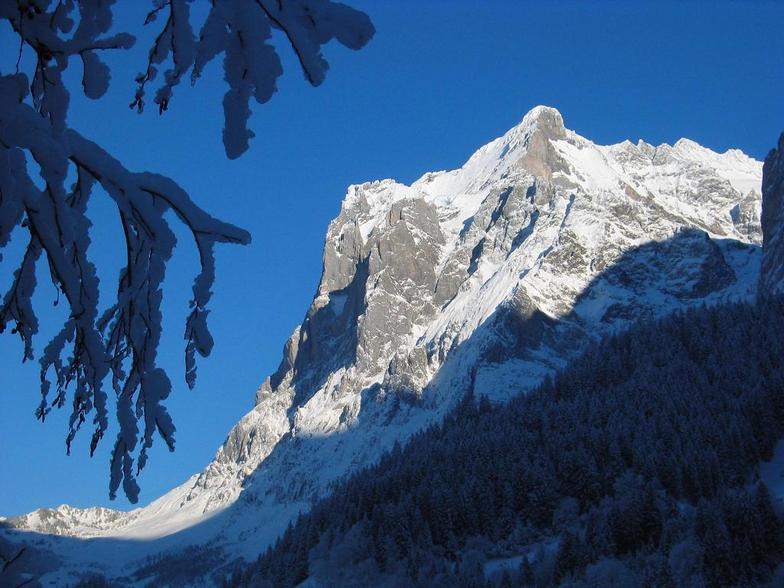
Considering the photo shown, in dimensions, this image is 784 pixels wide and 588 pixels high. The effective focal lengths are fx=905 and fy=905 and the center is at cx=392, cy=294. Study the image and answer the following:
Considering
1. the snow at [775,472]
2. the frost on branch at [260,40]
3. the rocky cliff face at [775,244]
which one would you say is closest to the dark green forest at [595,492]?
the snow at [775,472]

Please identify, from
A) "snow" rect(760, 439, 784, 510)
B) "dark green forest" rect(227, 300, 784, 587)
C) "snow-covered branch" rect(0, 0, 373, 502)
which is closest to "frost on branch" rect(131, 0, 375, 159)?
"snow-covered branch" rect(0, 0, 373, 502)

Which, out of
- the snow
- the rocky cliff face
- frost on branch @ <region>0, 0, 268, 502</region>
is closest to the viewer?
→ frost on branch @ <region>0, 0, 268, 502</region>

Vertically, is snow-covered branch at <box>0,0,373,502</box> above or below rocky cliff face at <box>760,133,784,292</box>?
below

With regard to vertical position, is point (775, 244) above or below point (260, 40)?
above

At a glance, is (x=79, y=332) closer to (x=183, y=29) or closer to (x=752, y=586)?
(x=183, y=29)

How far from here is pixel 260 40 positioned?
379 cm

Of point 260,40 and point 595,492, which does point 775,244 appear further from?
point 260,40

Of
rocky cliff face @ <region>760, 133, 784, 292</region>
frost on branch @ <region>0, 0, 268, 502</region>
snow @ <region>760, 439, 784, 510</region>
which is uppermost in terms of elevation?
rocky cliff face @ <region>760, 133, 784, 292</region>

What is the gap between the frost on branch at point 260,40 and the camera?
148 inches

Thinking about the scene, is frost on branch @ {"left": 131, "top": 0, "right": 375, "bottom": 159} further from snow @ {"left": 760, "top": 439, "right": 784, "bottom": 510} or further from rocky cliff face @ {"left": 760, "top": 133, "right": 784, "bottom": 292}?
rocky cliff face @ {"left": 760, "top": 133, "right": 784, "bottom": 292}

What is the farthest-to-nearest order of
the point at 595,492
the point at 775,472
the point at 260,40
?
1. the point at 775,472
2. the point at 595,492
3. the point at 260,40

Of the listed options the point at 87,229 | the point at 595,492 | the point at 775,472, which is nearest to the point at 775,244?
the point at 775,472

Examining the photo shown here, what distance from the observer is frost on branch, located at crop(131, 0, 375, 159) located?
377 cm

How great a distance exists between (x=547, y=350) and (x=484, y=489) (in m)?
110
